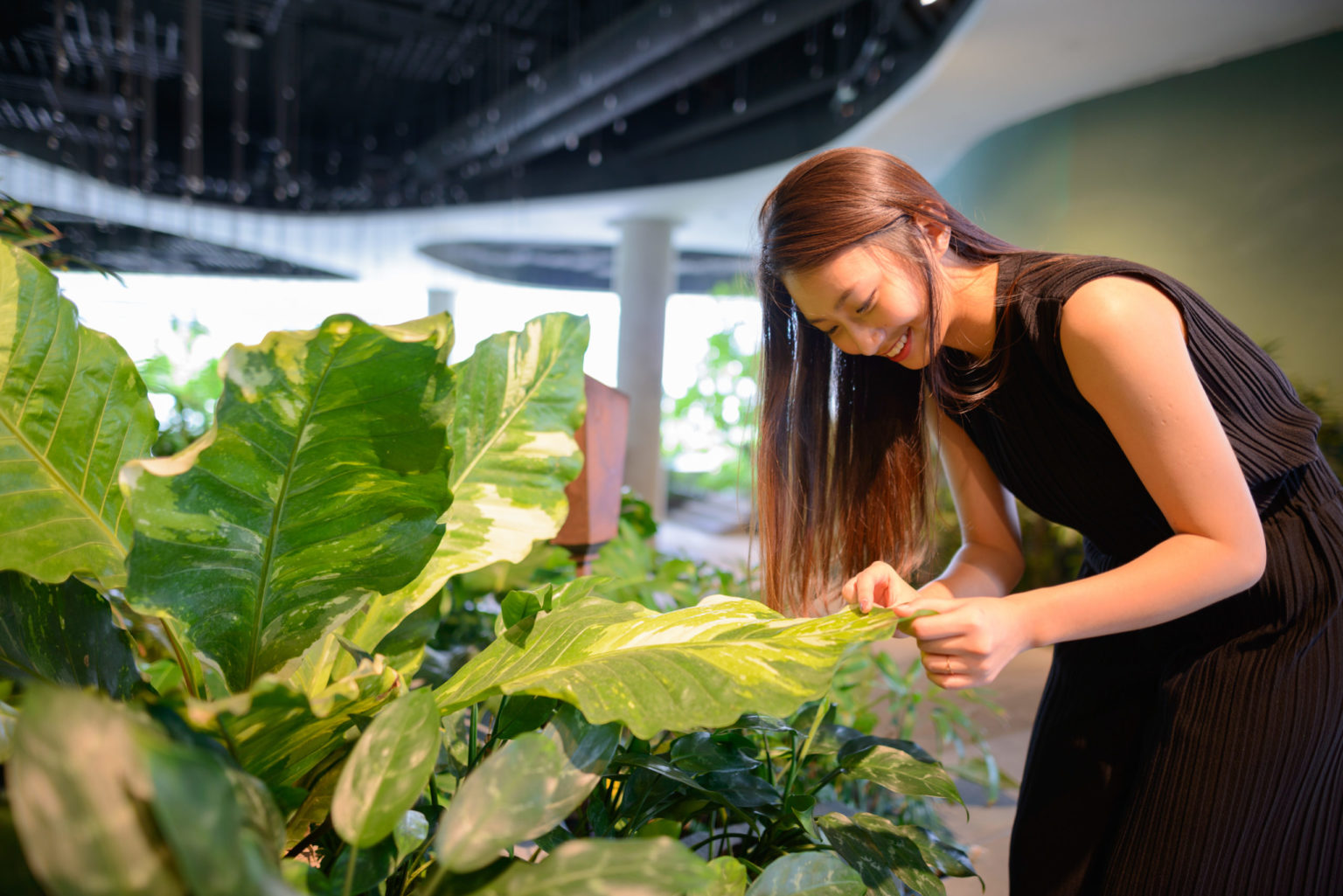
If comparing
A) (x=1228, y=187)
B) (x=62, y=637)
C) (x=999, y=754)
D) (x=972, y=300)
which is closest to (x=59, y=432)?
(x=62, y=637)

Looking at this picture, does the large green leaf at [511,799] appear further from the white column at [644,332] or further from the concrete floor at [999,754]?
the white column at [644,332]

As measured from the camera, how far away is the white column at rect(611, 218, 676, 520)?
6898mm

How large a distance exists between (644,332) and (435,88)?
2.62m

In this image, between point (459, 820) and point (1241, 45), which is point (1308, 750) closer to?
point (459, 820)

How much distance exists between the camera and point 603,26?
4.89 meters

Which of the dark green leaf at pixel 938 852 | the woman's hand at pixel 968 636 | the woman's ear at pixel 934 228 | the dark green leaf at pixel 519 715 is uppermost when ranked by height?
the woman's ear at pixel 934 228

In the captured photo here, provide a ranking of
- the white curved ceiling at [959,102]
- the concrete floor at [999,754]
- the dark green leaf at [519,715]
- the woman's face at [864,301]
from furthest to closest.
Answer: the white curved ceiling at [959,102] < the concrete floor at [999,754] < the woman's face at [864,301] < the dark green leaf at [519,715]

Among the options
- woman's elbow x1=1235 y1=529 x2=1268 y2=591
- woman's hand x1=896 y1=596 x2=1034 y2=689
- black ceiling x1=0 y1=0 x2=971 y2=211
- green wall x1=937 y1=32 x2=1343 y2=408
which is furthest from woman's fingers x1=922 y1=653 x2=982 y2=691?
black ceiling x1=0 y1=0 x2=971 y2=211

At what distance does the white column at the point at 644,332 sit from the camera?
690cm

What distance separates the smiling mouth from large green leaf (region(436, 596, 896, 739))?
1.34 feet

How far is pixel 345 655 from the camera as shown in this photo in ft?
2.01

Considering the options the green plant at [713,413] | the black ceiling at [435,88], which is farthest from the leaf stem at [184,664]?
the green plant at [713,413]

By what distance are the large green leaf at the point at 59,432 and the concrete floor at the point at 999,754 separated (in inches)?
34.0

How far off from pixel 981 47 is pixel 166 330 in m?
4.01
